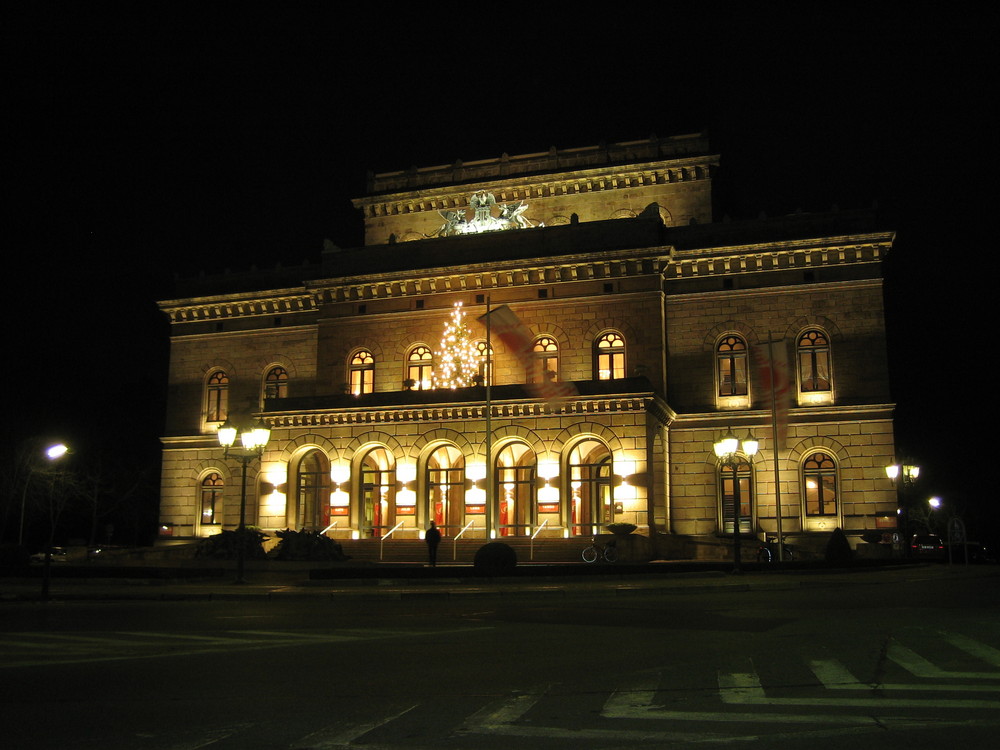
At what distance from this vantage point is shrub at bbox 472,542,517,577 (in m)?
28.7

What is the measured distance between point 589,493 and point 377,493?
31.5ft

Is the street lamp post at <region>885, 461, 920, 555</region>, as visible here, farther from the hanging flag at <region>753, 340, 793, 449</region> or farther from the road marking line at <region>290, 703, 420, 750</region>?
the road marking line at <region>290, 703, 420, 750</region>

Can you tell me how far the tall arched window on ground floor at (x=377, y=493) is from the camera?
4306 cm

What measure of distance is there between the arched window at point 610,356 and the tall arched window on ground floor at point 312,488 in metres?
13.1

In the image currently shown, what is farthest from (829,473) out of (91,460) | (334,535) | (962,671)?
(91,460)

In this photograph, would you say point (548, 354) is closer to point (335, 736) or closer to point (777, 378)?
point (777, 378)

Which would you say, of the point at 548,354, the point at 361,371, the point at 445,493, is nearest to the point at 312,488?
the point at 445,493

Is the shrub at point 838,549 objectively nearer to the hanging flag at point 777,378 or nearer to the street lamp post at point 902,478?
the hanging flag at point 777,378

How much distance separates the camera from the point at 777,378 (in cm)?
3969

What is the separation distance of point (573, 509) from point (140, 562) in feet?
58.9

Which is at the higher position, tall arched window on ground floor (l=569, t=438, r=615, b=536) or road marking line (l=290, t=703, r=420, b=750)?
tall arched window on ground floor (l=569, t=438, r=615, b=536)

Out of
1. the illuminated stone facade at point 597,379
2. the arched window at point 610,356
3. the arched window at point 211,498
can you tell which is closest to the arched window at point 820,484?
the illuminated stone facade at point 597,379

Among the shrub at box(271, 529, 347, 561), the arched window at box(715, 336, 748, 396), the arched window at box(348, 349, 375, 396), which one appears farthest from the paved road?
the arched window at box(348, 349, 375, 396)

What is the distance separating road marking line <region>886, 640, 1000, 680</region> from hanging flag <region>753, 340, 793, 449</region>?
2731cm
